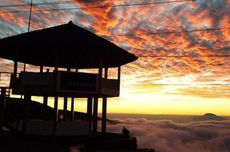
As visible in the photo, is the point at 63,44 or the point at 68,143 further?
the point at 68,143

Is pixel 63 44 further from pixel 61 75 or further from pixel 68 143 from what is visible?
pixel 68 143

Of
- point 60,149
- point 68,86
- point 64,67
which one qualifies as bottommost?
point 60,149

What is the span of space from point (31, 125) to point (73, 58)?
8182 mm

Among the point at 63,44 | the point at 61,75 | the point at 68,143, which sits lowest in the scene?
the point at 68,143

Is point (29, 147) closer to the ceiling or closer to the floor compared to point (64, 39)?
closer to the floor

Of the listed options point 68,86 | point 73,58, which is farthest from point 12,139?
point 73,58

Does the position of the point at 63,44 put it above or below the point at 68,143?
above

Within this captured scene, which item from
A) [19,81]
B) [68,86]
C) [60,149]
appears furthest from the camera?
[19,81]

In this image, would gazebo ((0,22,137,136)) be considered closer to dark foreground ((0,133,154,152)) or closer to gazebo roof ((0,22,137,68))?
gazebo roof ((0,22,137,68))

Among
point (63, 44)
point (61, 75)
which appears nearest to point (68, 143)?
point (61, 75)

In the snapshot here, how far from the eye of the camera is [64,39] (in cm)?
2764

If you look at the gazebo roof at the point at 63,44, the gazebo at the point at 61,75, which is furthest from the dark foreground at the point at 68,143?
the gazebo roof at the point at 63,44

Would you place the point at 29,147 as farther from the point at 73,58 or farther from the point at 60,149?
the point at 73,58

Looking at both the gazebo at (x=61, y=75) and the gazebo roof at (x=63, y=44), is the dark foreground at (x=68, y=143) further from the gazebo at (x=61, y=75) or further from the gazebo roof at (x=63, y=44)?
the gazebo roof at (x=63, y=44)
